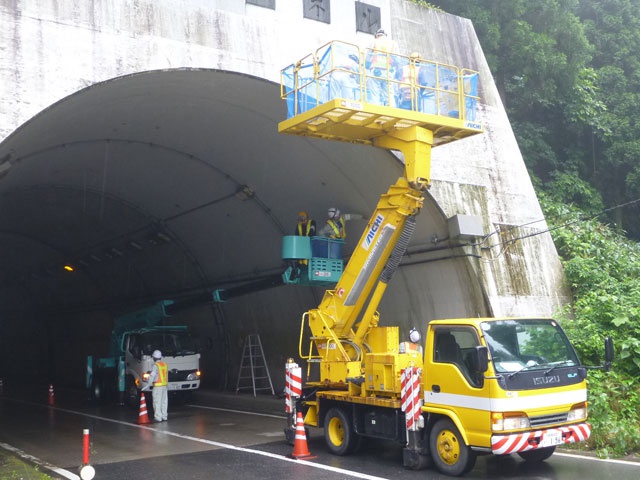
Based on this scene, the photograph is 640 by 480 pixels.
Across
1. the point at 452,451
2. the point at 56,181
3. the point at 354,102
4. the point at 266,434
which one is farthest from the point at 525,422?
the point at 56,181

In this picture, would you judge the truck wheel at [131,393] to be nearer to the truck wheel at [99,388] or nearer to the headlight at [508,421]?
the truck wheel at [99,388]

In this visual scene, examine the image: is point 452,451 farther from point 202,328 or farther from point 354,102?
point 202,328

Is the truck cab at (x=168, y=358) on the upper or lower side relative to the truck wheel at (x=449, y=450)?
upper

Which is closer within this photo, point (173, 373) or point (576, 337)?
point (576, 337)

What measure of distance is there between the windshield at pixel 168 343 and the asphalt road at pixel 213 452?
1.79 meters

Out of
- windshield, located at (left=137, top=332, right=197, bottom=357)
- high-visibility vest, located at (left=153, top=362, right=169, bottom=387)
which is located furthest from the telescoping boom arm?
windshield, located at (left=137, top=332, right=197, bottom=357)

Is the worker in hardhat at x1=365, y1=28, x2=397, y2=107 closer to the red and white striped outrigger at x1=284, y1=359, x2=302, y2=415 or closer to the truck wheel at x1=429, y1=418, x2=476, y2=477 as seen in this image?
the red and white striped outrigger at x1=284, y1=359, x2=302, y2=415

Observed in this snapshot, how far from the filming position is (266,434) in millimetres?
12703

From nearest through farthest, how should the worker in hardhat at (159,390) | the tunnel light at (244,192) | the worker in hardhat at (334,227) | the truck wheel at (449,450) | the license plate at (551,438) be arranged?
the license plate at (551,438)
the truck wheel at (449,450)
the worker in hardhat at (334,227)
the worker in hardhat at (159,390)
the tunnel light at (244,192)

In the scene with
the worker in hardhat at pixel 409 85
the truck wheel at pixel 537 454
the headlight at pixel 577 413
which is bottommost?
the truck wheel at pixel 537 454

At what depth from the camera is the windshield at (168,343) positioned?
18.9 m

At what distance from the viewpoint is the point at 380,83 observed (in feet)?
35.0

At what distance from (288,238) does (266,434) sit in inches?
152

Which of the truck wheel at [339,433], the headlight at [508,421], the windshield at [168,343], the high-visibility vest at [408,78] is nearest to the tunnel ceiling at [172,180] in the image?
the windshield at [168,343]
